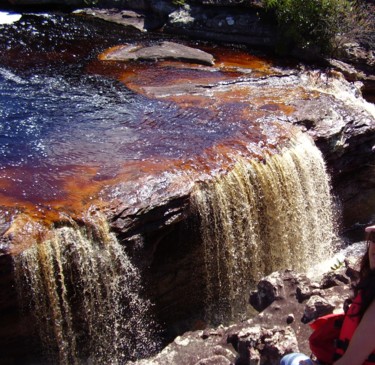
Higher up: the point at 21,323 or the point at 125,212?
the point at 125,212

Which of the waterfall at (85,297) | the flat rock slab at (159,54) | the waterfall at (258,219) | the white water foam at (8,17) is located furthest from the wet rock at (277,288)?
the white water foam at (8,17)

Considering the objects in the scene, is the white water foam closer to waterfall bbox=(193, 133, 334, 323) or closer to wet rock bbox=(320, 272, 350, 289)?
waterfall bbox=(193, 133, 334, 323)

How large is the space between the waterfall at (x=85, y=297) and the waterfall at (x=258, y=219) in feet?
3.05

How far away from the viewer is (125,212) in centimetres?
464

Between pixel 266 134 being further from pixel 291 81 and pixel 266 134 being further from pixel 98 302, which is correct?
pixel 98 302

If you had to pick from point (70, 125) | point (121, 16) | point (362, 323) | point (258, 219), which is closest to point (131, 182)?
point (258, 219)

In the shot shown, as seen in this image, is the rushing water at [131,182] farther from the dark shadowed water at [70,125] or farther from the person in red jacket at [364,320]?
the person in red jacket at [364,320]

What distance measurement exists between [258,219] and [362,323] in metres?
3.72

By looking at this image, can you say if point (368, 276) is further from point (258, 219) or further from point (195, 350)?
point (258, 219)

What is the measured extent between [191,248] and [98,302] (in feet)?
3.81

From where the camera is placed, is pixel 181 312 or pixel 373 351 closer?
pixel 373 351

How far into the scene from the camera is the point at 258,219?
568 cm

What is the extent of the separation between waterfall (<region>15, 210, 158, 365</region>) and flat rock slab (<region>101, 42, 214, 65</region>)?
4.82 metres

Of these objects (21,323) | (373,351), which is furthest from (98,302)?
(373,351)
